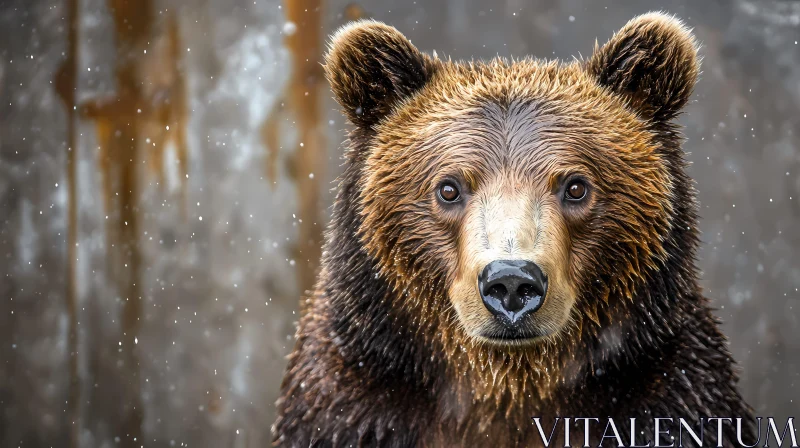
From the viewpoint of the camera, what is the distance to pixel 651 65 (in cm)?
341

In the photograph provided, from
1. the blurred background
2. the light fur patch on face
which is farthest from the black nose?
the blurred background

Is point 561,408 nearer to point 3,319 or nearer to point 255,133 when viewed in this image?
point 255,133

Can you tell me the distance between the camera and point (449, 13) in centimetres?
439

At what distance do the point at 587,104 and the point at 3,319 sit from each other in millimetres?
3381

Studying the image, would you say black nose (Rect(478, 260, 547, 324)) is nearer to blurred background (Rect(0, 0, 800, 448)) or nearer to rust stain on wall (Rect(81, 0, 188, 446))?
blurred background (Rect(0, 0, 800, 448))

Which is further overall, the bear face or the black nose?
the bear face

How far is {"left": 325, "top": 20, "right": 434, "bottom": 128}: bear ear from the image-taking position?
3496 mm

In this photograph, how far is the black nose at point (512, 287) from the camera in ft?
9.21

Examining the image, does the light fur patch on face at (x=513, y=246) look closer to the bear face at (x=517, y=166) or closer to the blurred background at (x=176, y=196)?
the bear face at (x=517, y=166)

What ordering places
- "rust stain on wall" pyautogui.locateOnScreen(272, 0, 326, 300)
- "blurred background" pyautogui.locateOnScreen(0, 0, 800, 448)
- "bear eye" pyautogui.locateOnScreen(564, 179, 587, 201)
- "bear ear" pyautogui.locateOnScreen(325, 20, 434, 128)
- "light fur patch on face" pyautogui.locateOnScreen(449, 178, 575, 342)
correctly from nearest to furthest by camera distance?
"light fur patch on face" pyautogui.locateOnScreen(449, 178, 575, 342) < "bear eye" pyautogui.locateOnScreen(564, 179, 587, 201) < "bear ear" pyautogui.locateOnScreen(325, 20, 434, 128) < "blurred background" pyautogui.locateOnScreen(0, 0, 800, 448) < "rust stain on wall" pyautogui.locateOnScreen(272, 0, 326, 300)

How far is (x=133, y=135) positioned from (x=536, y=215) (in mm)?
2499

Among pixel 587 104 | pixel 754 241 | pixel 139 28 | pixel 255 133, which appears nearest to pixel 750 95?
pixel 754 241

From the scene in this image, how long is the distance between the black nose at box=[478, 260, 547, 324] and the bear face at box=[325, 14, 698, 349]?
3.4 inches

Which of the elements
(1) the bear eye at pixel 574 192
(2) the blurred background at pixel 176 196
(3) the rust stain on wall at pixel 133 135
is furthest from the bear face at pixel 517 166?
(3) the rust stain on wall at pixel 133 135
